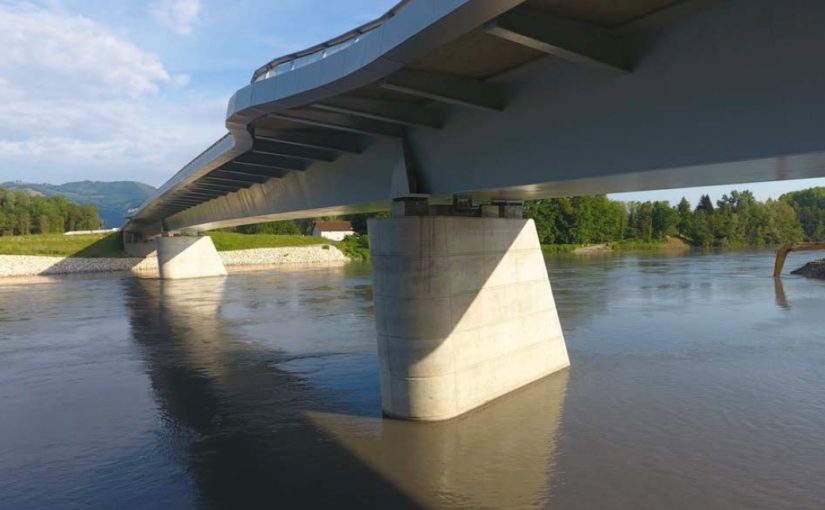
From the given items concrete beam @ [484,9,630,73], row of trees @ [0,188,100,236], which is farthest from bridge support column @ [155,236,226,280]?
row of trees @ [0,188,100,236]

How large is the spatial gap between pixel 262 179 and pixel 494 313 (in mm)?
14137

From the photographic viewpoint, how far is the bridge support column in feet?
205

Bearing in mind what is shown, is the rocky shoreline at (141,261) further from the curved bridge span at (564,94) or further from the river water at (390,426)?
the curved bridge span at (564,94)

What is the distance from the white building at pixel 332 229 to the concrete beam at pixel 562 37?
12646 cm

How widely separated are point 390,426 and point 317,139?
8.13 m

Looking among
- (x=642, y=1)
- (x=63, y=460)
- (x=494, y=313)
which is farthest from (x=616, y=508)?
(x=63, y=460)

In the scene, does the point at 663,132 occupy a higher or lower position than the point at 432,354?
higher

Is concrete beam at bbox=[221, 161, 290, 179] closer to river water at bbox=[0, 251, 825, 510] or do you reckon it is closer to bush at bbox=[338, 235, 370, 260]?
river water at bbox=[0, 251, 825, 510]

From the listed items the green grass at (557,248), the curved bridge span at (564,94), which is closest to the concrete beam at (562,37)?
the curved bridge span at (564,94)

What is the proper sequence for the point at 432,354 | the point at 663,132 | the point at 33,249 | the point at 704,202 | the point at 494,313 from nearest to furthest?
the point at 663,132 → the point at 432,354 → the point at 494,313 → the point at 33,249 → the point at 704,202

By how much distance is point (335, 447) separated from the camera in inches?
508

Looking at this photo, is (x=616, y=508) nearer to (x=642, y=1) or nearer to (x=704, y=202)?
(x=642, y=1)

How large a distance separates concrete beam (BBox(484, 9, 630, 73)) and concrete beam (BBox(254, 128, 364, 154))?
8625mm

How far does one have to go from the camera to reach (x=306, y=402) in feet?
53.3
